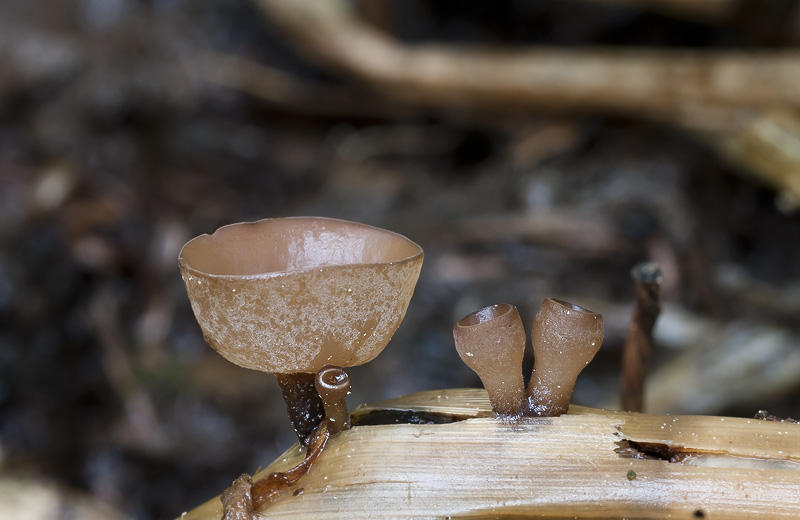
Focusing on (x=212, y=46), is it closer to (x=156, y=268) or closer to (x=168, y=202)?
(x=168, y=202)

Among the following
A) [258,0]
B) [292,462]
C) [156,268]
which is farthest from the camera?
[258,0]

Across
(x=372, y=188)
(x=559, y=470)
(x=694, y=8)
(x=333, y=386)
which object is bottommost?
(x=372, y=188)

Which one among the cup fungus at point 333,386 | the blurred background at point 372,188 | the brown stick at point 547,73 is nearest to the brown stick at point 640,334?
the cup fungus at point 333,386

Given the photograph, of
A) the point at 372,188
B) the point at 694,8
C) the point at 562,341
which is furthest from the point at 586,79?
the point at 562,341

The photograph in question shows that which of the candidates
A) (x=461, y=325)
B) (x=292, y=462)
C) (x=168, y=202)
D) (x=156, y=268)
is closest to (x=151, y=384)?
(x=156, y=268)

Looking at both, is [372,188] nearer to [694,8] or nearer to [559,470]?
[694,8]

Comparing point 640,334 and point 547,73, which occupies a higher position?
point 547,73

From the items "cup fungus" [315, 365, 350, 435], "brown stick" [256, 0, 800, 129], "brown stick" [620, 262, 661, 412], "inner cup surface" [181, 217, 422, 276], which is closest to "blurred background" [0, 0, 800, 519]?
"brown stick" [256, 0, 800, 129]
